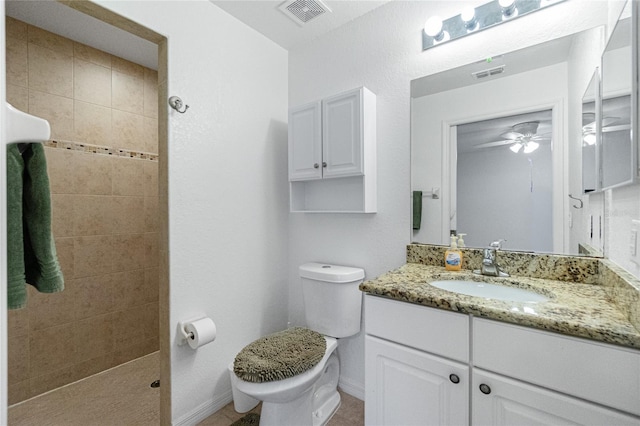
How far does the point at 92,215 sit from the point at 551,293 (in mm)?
2705

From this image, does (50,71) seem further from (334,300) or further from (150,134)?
(334,300)

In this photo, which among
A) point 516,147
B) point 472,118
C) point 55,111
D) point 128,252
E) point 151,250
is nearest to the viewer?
point 516,147

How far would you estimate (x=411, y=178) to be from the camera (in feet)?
5.32

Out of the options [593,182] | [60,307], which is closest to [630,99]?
[593,182]

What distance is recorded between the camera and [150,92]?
8.00 feet

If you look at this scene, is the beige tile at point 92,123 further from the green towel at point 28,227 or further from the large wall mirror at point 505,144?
the large wall mirror at point 505,144

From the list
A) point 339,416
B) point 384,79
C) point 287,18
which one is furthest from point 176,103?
point 339,416

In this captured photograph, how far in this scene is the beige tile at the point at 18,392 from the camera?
1.75m

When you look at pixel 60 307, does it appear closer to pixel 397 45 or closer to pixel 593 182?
pixel 397 45

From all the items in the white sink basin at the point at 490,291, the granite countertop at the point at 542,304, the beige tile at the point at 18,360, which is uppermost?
the granite countertop at the point at 542,304

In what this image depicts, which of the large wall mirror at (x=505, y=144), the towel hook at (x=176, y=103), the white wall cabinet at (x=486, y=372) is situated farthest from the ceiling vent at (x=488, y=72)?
the towel hook at (x=176, y=103)

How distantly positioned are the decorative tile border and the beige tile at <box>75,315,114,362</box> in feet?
3.96

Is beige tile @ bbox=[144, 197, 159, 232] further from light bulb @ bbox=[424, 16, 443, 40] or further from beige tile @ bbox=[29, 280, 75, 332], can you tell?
light bulb @ bbox=[424, 16, 443, 40]

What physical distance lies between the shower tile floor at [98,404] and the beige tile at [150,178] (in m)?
1.38
